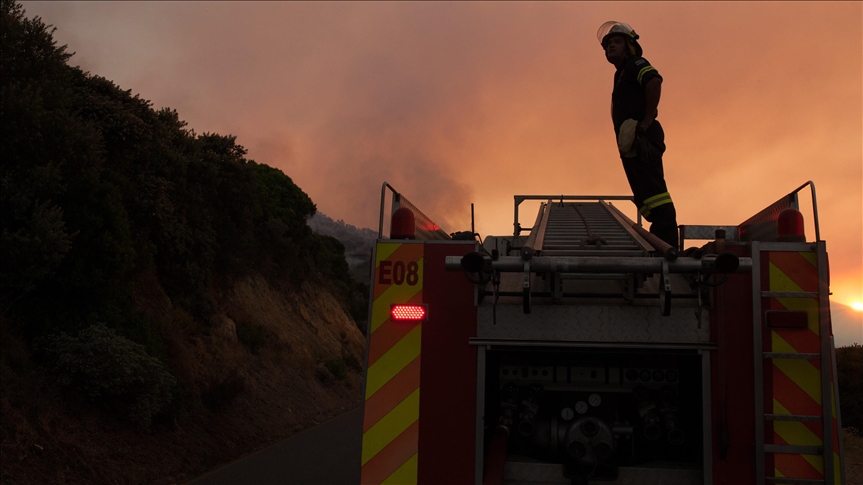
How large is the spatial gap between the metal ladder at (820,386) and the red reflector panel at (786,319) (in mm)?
41

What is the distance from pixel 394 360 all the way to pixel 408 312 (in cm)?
29

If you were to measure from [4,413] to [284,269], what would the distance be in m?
18.3

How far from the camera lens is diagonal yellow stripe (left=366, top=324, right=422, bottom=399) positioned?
468 centimetres

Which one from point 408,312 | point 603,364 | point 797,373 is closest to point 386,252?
point 408,312

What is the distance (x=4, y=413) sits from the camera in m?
10.1

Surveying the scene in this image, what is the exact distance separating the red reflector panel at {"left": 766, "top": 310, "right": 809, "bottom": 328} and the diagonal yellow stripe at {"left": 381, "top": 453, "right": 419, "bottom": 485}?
82.4 inches

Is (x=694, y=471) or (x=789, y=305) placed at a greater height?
(x=789, y=305)

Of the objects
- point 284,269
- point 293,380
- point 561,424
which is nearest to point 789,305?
point 561,424

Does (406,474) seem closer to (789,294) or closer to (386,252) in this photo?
(386,252)

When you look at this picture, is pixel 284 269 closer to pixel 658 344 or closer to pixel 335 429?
pixel 335 429

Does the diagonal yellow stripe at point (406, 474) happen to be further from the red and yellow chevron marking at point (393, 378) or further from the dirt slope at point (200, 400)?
the dirt slope at point (200, 400)

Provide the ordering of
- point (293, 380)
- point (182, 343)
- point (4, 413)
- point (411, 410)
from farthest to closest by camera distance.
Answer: point (293, 380)
point (182, 343)
point (4, 413)
point (411, 410)

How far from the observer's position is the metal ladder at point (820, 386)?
4.28 meters

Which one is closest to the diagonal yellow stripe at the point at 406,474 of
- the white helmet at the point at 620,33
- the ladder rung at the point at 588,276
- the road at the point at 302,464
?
the ladder rung at the point at 588,276
